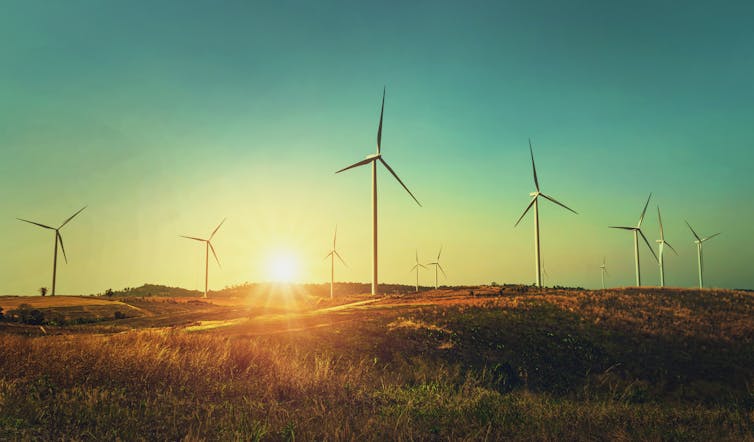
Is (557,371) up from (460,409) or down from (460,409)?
down

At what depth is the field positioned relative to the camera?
32.4ft

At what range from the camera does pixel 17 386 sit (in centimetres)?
1196

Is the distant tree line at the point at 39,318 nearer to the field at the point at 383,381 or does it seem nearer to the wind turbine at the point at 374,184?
the field at the point at 383,381

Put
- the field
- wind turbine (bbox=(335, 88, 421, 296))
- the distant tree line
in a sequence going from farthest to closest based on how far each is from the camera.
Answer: wind turbine (bbox=(335, 88, 421, 296)) → the distant tree line → the field

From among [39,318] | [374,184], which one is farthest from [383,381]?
[374,184]

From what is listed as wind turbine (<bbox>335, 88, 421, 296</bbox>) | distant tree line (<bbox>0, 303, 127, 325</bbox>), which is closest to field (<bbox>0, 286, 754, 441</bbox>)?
distant tree line (<bbox>0, 303, 127, 325</bbox>)

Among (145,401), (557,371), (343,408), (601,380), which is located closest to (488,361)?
(557,371)

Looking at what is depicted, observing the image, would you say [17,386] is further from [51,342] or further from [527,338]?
[527,338]

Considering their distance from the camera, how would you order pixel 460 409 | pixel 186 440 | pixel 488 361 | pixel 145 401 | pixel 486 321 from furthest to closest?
pixel 486 321
pixel 488 361
pixel 460 409
pixel 145 401
pixel 186 440

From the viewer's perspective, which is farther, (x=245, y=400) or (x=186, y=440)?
(x=245, y=400)

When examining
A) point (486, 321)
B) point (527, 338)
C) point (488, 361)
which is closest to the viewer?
point (488, 361)

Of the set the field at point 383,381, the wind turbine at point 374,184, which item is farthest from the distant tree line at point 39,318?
the wind turbine at point 374,184

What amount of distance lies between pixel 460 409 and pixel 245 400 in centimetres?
527

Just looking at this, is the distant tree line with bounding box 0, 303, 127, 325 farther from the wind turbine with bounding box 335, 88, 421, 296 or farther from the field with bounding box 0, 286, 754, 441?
the wind turbine with bounding box 335, 88, 421, 296
